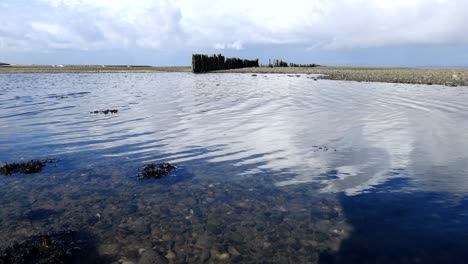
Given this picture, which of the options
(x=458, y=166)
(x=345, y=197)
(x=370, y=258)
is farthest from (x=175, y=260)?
(x=458, y=166)

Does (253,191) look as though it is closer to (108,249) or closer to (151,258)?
(151,258)

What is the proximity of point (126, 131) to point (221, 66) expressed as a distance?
86.9 m

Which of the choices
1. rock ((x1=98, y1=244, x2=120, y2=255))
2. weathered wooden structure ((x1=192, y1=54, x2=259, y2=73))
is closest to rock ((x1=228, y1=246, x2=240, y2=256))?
rock ((x1=98, y1=244, x2=120, y2=255))

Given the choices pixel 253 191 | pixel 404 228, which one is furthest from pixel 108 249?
pixel 404 228

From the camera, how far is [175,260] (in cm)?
566

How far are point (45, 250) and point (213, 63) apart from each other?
9094 centimetres

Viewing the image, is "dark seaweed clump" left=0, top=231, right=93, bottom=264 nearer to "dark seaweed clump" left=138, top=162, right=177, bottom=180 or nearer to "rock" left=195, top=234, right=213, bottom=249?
"rock" left=195, top=234, right=213, bottom=249

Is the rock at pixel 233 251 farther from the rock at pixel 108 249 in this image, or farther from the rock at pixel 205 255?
the rock at pixel 108 249

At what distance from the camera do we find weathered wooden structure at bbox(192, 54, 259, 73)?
86.4m

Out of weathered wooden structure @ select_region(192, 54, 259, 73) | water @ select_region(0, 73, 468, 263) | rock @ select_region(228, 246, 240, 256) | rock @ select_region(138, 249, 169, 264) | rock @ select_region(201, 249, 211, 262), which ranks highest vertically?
weathered wooden structure @ select_region(192, 54, 259, 73)

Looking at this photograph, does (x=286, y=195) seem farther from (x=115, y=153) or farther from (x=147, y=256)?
(x=115, y=153)

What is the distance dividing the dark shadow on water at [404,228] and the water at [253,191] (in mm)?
26

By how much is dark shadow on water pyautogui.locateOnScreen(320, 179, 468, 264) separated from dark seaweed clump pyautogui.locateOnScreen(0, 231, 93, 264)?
12.5 ft

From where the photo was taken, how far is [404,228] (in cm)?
636
